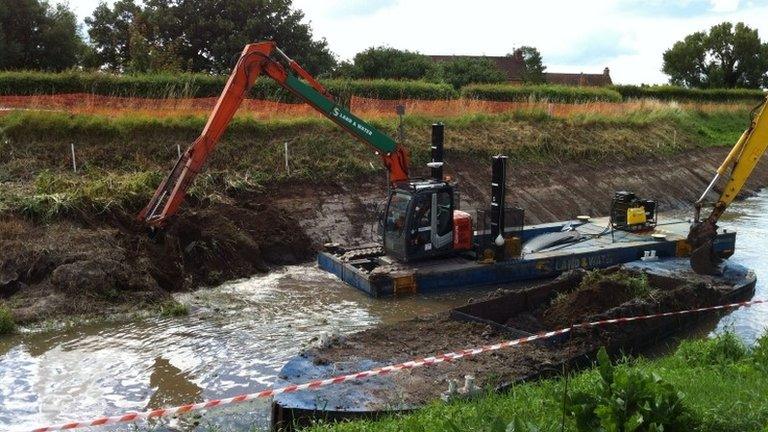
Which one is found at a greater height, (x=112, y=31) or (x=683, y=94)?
(x=112, y=31)

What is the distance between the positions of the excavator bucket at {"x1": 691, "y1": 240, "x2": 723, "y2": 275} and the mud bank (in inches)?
285

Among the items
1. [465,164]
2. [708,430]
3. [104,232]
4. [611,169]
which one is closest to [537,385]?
[708,430]

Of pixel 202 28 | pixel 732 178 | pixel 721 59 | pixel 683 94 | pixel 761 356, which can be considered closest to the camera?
pixel 761 356

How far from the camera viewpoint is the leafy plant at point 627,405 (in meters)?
5.13

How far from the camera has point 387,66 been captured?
4028cm

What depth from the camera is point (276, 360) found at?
10414 mm

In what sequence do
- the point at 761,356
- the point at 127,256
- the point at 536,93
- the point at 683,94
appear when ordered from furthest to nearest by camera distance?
1. the point at 683,94
2. the point at 536,93
3. the point at 127,256
4. the point at 761,356

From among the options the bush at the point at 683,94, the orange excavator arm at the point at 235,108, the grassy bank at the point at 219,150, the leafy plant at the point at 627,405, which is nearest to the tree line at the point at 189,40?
the bush at the point at 683,94

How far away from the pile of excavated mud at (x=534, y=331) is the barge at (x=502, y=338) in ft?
0.04

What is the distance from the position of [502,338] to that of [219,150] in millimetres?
11746

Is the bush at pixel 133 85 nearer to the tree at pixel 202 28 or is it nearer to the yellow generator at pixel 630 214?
the tree at pixel 202 28

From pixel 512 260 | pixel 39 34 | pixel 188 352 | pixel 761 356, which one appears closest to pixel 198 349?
pixel 188 352

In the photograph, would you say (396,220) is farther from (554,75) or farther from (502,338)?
(554,75)

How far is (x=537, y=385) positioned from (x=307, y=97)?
316 inches
